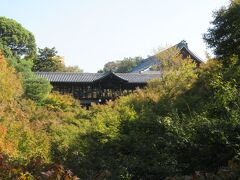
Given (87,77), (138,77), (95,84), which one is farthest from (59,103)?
(138,77)

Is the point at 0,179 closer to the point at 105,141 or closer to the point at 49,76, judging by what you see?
the point at 105,141

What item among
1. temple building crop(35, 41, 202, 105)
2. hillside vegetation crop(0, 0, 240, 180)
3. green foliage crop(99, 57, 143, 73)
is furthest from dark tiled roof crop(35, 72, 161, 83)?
green foliage crop(99, 57, 143, 73)

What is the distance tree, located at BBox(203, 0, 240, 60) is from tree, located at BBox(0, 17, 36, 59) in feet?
96.5

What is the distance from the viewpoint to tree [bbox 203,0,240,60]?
20984 mm

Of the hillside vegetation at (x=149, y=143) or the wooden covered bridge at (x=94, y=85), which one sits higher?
the wooden covered bridge at (x=94, y=85)

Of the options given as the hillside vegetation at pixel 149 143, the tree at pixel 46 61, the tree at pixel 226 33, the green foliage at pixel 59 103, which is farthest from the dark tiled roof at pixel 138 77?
the hillside vegetation at pixel 149 143

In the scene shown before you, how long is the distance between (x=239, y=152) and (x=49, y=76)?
37712 mm

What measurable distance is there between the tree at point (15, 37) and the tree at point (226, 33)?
29410 millimetres

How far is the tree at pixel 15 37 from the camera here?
1887 inches

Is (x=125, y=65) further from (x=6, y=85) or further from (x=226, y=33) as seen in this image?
(x=226, y=33)

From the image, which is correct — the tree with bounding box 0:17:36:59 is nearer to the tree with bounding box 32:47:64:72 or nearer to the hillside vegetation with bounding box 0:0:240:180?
the tree with bounding box 32:47:64:72

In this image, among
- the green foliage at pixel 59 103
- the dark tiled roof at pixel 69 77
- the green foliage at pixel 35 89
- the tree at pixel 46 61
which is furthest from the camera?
the tree at pixel 46 61

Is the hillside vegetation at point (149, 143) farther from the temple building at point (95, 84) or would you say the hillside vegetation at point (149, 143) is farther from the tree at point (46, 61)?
the tree at point (46, 61)

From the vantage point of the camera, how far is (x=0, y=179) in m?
6.84
